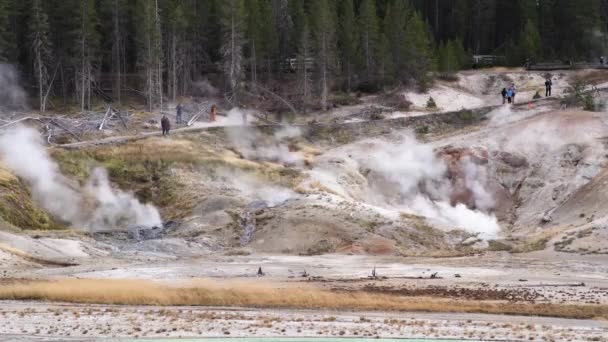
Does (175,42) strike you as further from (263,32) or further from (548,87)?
(548,87)

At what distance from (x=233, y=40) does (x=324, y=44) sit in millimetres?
8759

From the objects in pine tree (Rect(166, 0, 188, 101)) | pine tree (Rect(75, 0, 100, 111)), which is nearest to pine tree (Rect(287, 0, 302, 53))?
pine tree (Rect(166, 0, 188, 101))

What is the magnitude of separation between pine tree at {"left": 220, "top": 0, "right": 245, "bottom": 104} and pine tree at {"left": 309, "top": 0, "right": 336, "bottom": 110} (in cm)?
726

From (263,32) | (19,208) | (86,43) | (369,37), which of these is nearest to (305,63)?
(369,37)

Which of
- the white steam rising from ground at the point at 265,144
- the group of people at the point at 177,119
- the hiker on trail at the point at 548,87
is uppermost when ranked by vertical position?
the hiker on trail at the point at 548,87

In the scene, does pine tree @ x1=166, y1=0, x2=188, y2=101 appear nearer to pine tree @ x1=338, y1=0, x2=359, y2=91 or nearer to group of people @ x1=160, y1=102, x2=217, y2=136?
group of people @ x1=160, y1=102, x2=217, y2=136

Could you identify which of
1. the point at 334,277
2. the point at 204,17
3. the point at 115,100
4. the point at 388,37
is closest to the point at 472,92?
the point at 388,37

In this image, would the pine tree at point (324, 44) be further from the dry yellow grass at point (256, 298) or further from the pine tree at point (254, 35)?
the dry yellow grass at point (256, 298)

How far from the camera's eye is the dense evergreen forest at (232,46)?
79125 mm

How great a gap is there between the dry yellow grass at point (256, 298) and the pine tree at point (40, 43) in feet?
158

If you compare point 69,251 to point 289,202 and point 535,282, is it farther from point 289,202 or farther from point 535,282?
point 535,282

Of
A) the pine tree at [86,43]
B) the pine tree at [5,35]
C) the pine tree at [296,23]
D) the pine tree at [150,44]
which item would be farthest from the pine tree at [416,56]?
the pine tree at [5,35]

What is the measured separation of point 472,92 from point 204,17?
95.0ft

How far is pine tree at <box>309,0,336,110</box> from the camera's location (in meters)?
81.9
